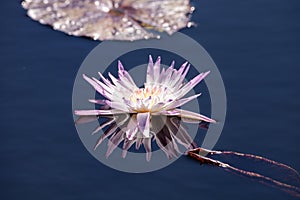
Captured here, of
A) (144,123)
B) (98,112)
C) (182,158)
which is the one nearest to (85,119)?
(98,112)

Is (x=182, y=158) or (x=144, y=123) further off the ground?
(x=144, y=123)

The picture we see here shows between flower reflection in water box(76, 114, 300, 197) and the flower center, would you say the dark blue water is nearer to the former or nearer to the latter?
flower reflection in water box(76, 114, 300, 197)

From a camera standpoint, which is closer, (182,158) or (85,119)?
(182,158)

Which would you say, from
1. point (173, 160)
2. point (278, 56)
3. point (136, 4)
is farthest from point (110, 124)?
point (278, 56)

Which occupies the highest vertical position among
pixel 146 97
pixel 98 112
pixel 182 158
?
pixel 146 97

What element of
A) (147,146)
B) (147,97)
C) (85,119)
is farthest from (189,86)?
(85,119)

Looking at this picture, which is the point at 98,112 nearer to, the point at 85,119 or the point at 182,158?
the point at 85,119

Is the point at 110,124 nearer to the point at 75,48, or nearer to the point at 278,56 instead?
the point at 75,48
